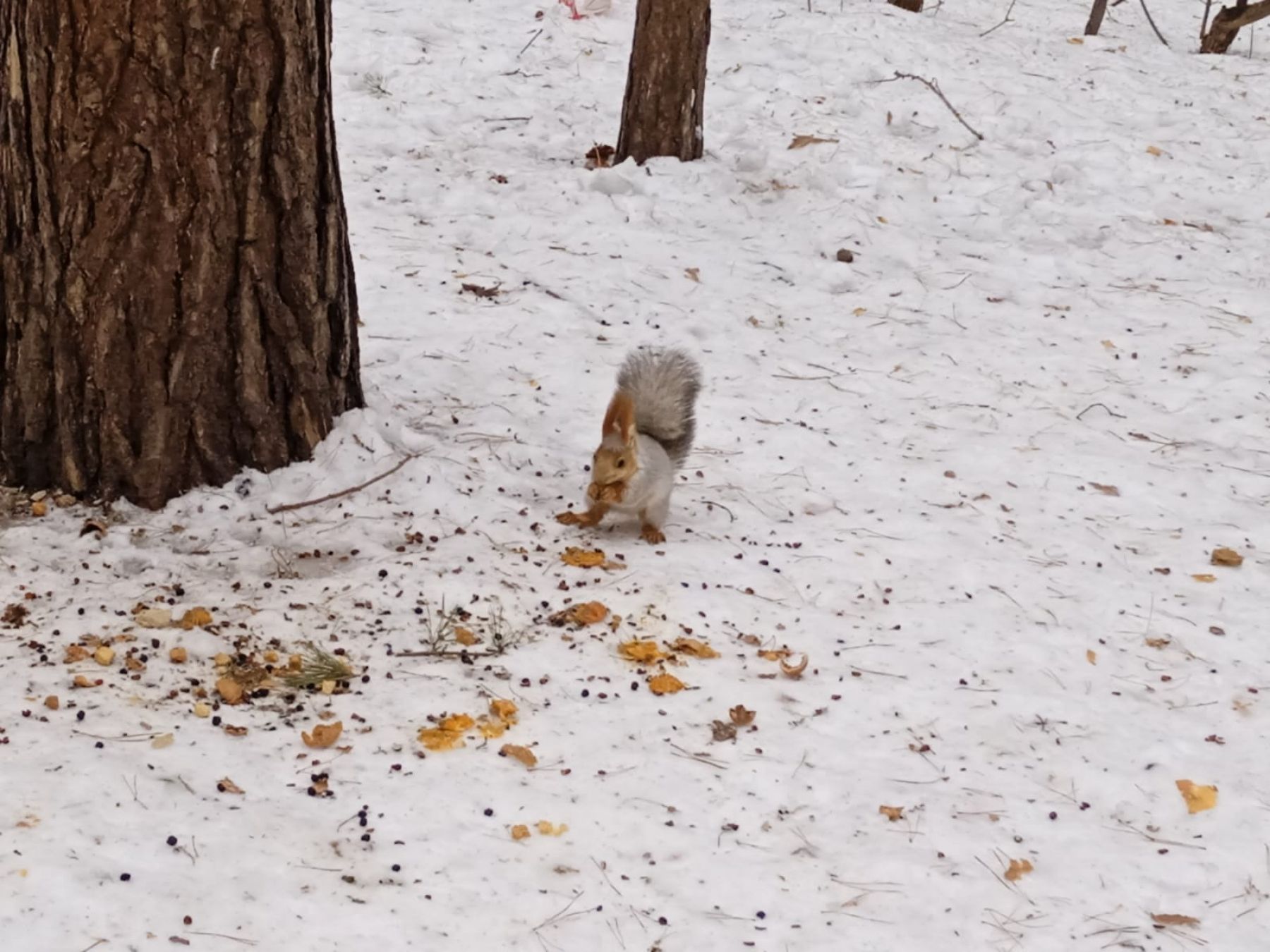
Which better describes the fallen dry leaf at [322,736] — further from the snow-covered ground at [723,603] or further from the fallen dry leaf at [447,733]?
the fallen dry leaf at [447,733]

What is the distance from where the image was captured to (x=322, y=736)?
2.82 m

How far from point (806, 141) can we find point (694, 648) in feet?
17.4

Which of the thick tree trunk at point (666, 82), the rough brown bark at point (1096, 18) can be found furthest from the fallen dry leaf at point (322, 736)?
the rough brown bark at point (1096, 18)

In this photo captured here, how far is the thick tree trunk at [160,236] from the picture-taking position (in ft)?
11.0

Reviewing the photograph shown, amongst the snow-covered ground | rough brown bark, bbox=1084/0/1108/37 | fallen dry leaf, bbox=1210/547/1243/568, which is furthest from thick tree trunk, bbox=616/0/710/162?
rough brown bark, bbox=1084/0/1108/37

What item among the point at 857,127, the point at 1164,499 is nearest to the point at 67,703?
the point at 1164,499

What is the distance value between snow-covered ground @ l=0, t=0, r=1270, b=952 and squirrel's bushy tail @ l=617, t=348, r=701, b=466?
0.91 feet

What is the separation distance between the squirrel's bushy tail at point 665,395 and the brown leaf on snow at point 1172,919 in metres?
2.15

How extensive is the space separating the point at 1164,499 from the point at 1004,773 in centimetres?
206

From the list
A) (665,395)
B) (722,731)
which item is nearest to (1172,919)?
(722,731)

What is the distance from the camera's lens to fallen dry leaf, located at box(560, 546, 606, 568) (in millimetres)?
3816

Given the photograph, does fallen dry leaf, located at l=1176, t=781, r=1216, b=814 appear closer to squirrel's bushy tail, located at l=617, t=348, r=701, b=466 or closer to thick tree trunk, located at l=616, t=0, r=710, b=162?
squirrel's bushy tail, located at l=617, t=348, r=701, b=466

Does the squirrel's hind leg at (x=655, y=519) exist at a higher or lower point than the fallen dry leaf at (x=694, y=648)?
higher

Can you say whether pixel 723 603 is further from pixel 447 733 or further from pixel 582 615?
pixel 447 733
